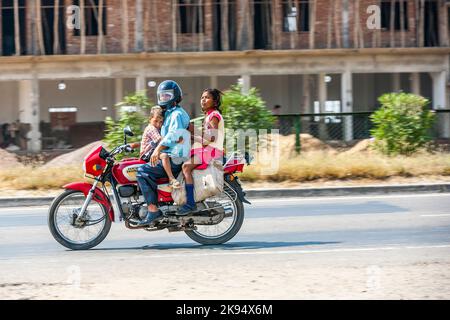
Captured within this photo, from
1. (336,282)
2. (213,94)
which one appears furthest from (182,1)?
(336,282)

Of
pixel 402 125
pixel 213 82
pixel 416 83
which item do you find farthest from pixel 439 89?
pixel 402 125

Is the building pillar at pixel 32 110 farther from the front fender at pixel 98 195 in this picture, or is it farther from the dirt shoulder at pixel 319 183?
the front fender at pixel 98 195

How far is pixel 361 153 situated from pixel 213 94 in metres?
10.2

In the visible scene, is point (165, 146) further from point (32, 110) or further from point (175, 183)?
point (32, 110)

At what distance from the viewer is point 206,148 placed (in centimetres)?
925

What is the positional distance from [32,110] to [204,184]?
24102mm

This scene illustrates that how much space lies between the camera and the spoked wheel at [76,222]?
30.3 ft

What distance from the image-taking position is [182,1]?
111ft

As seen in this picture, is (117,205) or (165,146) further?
(117,205)

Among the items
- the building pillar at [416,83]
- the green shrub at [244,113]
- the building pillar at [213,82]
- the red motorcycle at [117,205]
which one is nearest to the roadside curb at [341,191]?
the green shrub at [244,113]

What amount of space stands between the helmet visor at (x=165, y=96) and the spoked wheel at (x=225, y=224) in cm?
114

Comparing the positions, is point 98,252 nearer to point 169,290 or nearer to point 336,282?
point 169,290

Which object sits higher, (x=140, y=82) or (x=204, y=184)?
(x=140, y=82)
